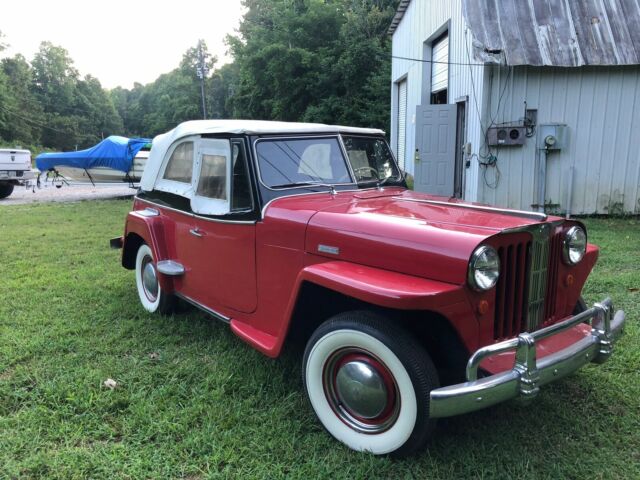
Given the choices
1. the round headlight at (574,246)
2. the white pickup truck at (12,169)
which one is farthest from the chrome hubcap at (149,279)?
the white pickup truck at (12,169)

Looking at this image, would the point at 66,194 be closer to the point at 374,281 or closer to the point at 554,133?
the point at 554,133

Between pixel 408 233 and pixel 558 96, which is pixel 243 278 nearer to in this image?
pixel 408 233

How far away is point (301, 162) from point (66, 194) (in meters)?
15.2

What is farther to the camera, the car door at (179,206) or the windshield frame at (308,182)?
the car door at (179,206)

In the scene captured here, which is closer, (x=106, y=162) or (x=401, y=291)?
(x=401, y=291)

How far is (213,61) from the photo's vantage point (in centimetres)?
6531

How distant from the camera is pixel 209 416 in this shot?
9.98ft

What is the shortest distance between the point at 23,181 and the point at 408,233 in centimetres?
1661

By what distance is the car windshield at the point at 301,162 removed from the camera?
3.56 metres

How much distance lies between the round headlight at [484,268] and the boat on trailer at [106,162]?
1365 cm

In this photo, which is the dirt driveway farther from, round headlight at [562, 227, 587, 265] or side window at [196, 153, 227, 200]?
round headlight at [562, 227, 587, 265]

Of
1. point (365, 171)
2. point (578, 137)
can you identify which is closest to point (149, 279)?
point (365, 171)

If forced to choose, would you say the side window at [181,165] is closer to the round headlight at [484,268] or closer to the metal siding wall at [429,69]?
the round headlight at [484,268]

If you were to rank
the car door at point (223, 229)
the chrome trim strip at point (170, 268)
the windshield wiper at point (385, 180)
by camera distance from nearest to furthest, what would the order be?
the car door at point (223, 229), the windshield wiper at point (385, 180), the chrome trim strip at point (170, 268)
